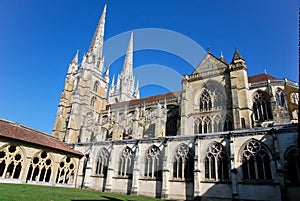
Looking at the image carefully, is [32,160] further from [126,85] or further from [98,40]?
[126,85]

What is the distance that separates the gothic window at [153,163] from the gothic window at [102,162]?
14.9 feet

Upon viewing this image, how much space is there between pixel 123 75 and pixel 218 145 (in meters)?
46.3

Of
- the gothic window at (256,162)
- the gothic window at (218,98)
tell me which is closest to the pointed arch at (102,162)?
the gothic window at (256,162)

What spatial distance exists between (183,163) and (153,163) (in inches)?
105

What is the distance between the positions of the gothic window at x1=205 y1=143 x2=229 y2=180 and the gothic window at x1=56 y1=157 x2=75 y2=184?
1327 cm

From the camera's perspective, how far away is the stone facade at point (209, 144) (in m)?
12.7

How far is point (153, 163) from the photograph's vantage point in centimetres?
1686

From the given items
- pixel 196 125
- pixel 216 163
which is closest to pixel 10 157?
pixel 216 163

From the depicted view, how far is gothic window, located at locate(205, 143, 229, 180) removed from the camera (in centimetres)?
1414

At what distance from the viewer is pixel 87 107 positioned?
3941 cm

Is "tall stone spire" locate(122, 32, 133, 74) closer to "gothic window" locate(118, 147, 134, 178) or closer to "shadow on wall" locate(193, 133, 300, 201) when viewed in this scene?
"gothic window" locate(118, 147, 134, 178)

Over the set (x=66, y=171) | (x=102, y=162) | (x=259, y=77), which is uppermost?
(x=259, y=77)

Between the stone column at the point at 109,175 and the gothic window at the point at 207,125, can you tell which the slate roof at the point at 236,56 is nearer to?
the gothic window at the point at 207,125

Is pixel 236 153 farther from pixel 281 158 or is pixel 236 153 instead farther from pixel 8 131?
pixel 8 131
